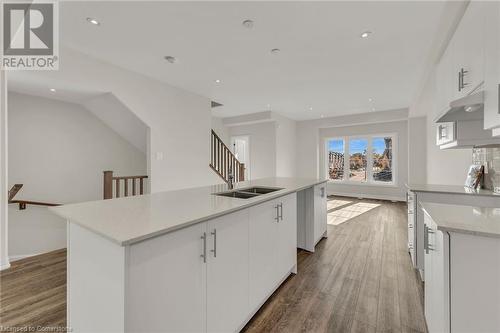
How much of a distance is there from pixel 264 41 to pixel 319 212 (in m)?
2.48

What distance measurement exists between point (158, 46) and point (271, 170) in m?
4.97

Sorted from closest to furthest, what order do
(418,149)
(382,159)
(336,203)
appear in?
(418,149) → (336,203) → (382,159)

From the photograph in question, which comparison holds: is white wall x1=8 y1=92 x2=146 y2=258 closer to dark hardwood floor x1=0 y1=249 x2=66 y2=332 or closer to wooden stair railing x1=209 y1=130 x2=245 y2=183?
dark hardwood floor x1=0 y1=249 x2=66 y2=332

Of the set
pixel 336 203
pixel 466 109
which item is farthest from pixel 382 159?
pixel 466 109

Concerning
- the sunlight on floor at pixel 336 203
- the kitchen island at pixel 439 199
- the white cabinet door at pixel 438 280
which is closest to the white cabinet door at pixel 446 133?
the kitchen island at pixel 439 199

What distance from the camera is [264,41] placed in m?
2.69

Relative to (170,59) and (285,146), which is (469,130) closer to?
(170,59)

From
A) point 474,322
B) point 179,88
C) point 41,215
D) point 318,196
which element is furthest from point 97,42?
point 474,322

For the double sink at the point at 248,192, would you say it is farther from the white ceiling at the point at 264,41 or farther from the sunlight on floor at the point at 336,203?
the sunlight on floor at the point at 336,203

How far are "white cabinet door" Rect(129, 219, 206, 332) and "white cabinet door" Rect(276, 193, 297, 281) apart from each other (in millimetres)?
1028

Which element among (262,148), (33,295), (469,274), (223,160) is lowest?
(33,295)

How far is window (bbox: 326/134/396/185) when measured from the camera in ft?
23.2

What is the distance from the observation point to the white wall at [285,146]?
7156 mm

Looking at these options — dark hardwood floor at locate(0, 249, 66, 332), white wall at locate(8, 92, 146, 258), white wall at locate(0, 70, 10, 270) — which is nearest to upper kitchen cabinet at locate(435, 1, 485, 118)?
dark hardwood floor at locate(0, 249, 66, 332)
